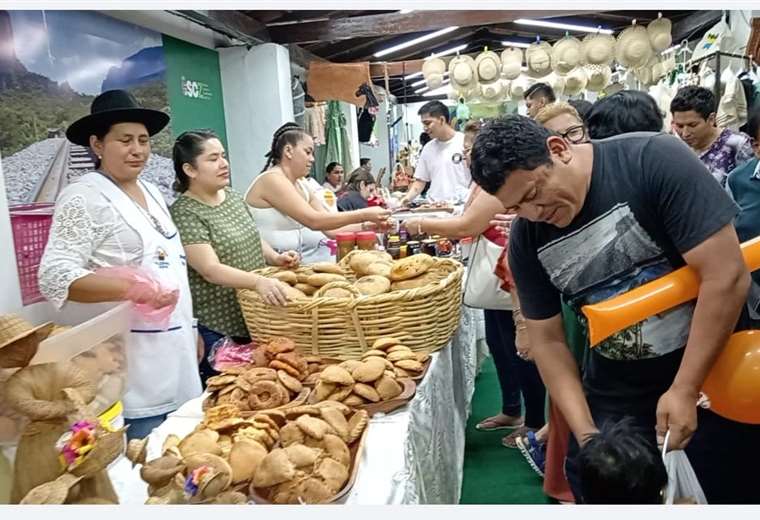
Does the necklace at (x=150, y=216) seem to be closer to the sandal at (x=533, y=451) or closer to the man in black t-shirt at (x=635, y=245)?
the man in black t-shirt at (x=635, y=245)

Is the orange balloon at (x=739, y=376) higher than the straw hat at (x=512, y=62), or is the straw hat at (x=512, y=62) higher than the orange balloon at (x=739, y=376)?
the straw hat at (x=512, y=62)

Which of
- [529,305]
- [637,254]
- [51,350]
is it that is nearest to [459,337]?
[529,305]

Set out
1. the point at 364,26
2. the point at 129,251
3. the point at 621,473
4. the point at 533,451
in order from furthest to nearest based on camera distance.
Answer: the point at 364,26, the point at 533,451, the point at 129,251, the point at 621,473

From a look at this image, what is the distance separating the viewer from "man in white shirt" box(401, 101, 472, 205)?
13.2ft

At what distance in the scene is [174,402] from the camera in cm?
164

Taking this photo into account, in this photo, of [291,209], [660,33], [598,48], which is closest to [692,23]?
[660,33]

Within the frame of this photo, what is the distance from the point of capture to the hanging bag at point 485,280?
89.6 inches

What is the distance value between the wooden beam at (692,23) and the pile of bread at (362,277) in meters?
3.82

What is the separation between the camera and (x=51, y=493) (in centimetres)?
72

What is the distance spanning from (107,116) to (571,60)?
3.67 meters

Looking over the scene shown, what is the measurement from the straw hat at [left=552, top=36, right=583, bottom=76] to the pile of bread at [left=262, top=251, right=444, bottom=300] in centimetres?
303

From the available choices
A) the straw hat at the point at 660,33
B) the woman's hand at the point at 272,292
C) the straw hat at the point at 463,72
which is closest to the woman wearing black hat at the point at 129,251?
the woman's hand at the point at 272,292

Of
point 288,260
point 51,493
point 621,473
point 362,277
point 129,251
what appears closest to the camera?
point 51,493

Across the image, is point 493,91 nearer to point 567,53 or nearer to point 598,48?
point 567,53
